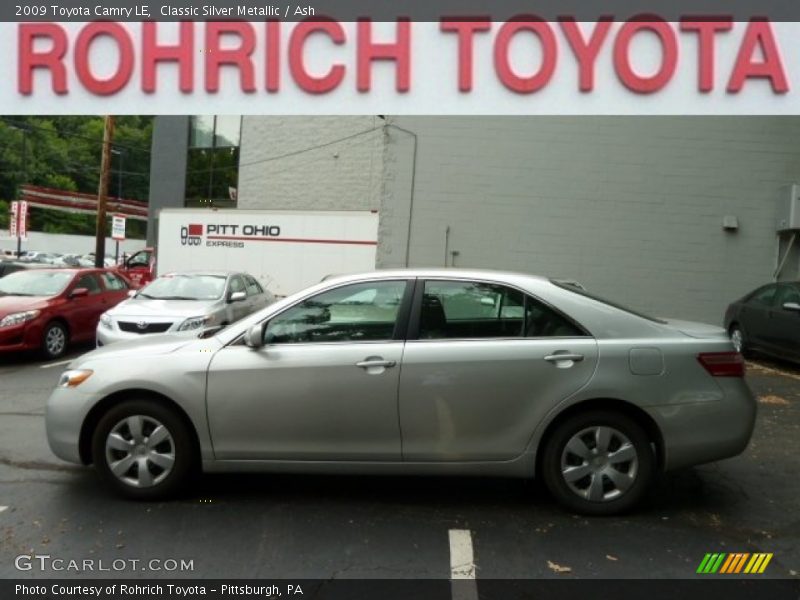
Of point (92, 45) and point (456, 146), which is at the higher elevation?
point (456, 146)

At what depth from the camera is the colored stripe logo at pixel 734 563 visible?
3.21 metres

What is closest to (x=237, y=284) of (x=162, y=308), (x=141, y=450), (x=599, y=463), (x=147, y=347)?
(x=162, y=308)

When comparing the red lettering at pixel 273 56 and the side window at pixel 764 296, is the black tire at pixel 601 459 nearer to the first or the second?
the red lettering at pixel 273 56

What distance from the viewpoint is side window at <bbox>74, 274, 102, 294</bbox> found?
10.4m

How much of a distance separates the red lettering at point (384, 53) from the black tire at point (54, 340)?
28.0ft

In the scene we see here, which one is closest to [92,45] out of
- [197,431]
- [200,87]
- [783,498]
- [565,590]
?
[200,87]

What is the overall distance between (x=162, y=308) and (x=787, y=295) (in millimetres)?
8629

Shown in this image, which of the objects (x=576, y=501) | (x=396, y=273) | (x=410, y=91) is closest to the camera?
(x=410, y=91)

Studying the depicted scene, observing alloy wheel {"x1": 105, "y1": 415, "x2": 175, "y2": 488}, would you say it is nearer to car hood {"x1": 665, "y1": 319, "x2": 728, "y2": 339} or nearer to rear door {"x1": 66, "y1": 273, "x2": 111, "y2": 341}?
car hood {"x1": 665, "y1": 319, "x2": 728, "y2": 339}

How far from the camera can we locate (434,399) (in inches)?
149

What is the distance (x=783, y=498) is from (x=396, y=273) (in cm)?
289

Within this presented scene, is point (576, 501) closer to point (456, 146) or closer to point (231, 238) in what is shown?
point (456, 146)

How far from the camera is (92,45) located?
2.36 meters

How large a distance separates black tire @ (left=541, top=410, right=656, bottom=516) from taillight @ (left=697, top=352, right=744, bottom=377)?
1.77ft
